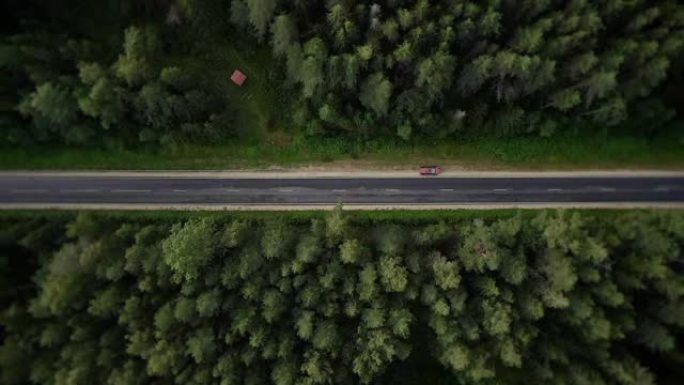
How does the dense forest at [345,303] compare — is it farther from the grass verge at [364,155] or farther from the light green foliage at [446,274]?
the grass verge at [364,155]

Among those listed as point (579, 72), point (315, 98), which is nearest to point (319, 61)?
point (315, 98)

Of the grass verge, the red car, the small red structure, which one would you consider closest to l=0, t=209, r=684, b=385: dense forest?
the red car

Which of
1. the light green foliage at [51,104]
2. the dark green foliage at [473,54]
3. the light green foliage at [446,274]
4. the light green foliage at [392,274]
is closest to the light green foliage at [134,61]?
the light green foliage at [51,104]

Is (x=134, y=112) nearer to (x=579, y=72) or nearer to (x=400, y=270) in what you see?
(x=400, y=270)

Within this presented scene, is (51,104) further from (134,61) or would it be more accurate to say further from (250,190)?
(250,190)

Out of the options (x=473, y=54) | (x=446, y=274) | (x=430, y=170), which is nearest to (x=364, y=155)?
(x=430, y=170)
